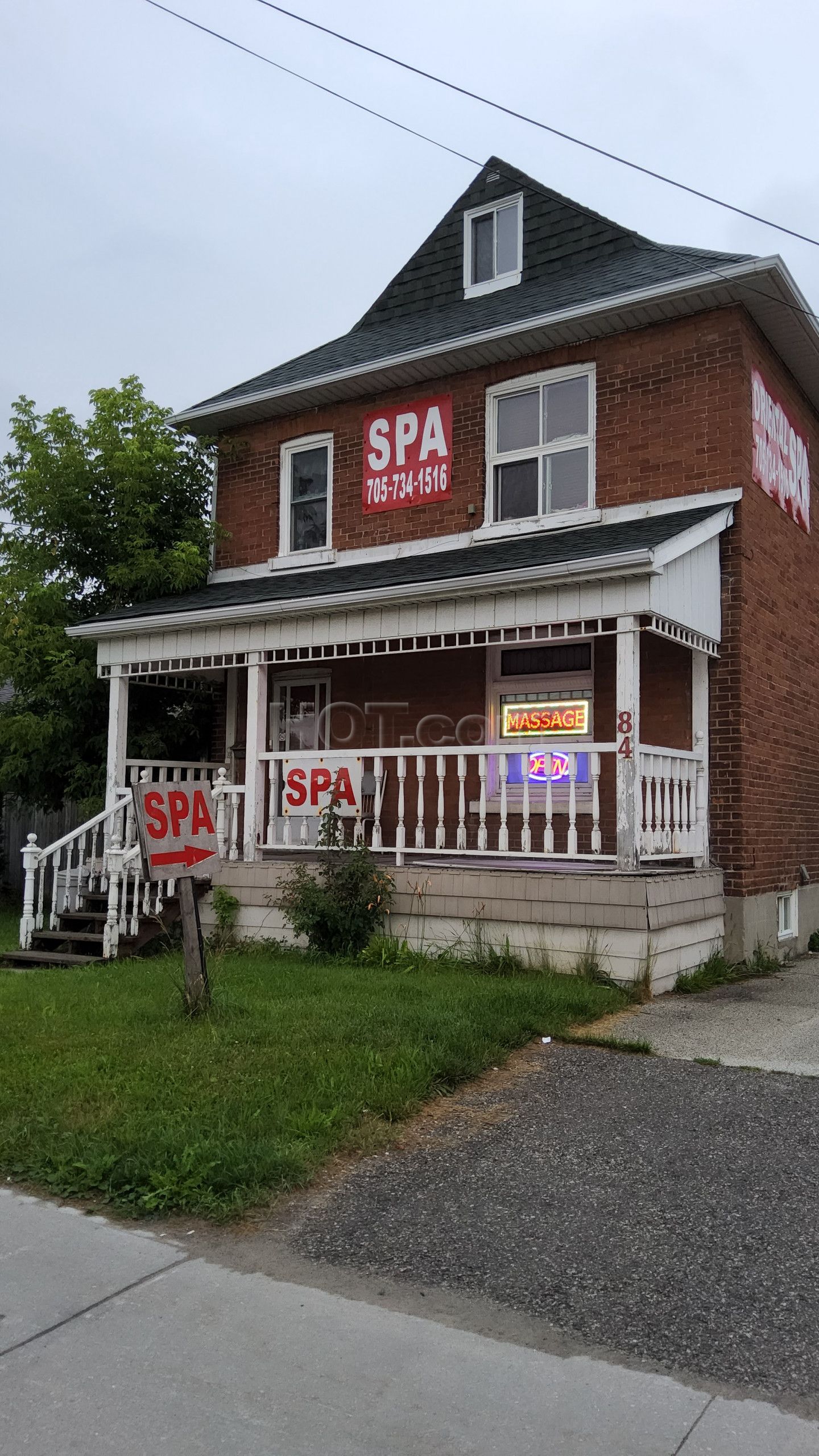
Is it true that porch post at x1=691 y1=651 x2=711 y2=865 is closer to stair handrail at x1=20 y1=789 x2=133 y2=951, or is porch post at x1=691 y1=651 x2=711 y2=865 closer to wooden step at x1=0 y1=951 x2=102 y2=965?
stair handrail at x1=20 y1=789 x2=133 y2=951

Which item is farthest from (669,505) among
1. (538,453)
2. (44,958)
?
(44,958)

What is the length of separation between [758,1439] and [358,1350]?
43.9 inches

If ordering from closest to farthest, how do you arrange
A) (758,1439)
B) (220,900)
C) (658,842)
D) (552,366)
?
(758,1439)
(658,842)
(220,900)
(552,366)

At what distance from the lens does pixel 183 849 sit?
7.06m

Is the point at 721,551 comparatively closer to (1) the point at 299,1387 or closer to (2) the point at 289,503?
(2) the point at 289,503

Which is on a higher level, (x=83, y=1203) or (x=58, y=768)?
(x=58, y=768)

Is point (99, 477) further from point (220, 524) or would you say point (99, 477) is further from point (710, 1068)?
point (710, 1068)

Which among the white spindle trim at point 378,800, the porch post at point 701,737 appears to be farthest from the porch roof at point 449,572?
the white spindle trim at point 378,800

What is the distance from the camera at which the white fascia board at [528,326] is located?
10109mm

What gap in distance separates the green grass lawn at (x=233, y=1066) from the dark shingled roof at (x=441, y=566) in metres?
3.34

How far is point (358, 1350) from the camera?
3.31 m

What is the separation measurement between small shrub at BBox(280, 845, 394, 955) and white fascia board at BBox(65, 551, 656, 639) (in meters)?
2.28

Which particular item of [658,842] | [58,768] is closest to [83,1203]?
[658,842]

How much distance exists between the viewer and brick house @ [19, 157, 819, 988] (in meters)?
9.29
